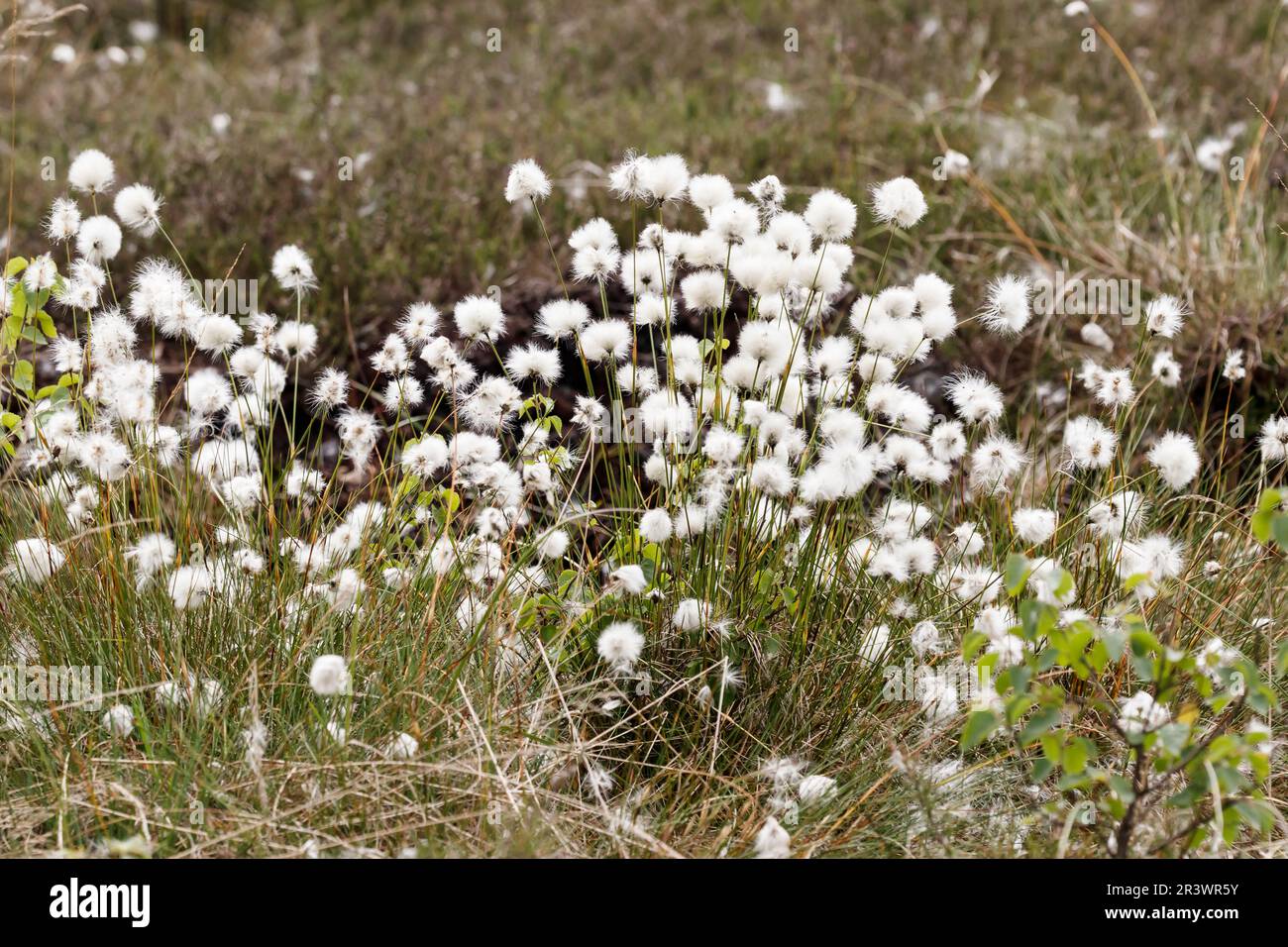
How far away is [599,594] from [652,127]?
15.8 feet

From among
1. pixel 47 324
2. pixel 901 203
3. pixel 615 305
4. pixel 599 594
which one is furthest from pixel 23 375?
pixel 615 305

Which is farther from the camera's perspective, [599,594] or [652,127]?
[652,127]

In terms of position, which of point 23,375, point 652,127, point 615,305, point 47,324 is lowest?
point 615,305

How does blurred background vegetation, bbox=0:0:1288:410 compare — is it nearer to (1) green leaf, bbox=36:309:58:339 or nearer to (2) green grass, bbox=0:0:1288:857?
(2) green grass, bbox=0:0:1288:857

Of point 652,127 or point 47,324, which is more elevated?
point 652,127

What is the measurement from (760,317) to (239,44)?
8264 millimetres

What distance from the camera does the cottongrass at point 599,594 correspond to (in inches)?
108

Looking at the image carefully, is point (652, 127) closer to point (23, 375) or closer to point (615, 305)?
point (615, 305)

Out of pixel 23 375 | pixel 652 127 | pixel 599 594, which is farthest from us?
pixel 652 127

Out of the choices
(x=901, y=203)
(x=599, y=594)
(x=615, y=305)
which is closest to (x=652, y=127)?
(x=615, y=305)

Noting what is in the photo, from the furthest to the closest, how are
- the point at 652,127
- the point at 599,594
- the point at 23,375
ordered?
the point at 652,127, the point at 23,375, the point at 599,594

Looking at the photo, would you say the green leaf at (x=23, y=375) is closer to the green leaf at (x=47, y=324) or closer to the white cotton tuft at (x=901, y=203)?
the green leaf at (x=47, y=324)

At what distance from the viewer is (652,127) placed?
7.35m

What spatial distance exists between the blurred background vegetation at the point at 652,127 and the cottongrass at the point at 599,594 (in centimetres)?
157
